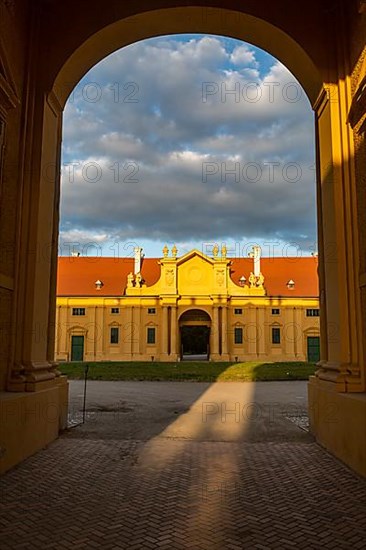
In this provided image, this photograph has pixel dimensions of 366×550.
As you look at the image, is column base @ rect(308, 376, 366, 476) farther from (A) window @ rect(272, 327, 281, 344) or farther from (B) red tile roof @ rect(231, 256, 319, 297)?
(B) red tile roof @ rect(231, 256, 319, 297)

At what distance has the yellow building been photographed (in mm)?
47906

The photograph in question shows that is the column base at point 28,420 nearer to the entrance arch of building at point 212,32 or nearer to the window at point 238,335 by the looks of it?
the entrance arch of building at point 212,32

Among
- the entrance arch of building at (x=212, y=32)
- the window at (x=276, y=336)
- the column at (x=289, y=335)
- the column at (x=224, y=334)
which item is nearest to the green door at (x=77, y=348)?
the column at (x=224, y=334)

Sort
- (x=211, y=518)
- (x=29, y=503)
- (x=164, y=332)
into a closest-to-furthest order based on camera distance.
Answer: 1. (x=211, y=518)
2. (x=29, y=503)
3. (x=164, y=332)

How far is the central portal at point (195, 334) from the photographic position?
50.4m

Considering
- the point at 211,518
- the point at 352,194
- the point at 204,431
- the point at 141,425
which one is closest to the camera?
the point at 211,518

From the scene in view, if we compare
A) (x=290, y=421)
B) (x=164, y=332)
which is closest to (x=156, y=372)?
(x=290, y=421)

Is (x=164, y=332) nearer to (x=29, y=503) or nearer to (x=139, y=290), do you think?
(x=139, y=290)

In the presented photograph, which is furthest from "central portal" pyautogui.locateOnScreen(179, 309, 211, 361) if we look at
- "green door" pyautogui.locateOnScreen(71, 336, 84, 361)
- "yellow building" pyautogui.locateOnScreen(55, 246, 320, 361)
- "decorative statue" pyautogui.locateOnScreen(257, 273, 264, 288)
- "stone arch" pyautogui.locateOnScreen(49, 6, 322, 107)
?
"stone arch" pyautogui.locateOnScreen(49, 6, 322, 107)

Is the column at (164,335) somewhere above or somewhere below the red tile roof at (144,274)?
below

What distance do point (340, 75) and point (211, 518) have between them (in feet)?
22.0

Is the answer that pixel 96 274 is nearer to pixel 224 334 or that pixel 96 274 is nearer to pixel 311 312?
pixel 224 334

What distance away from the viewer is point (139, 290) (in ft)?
161

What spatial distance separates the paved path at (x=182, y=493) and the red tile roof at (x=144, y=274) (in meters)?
41.4
